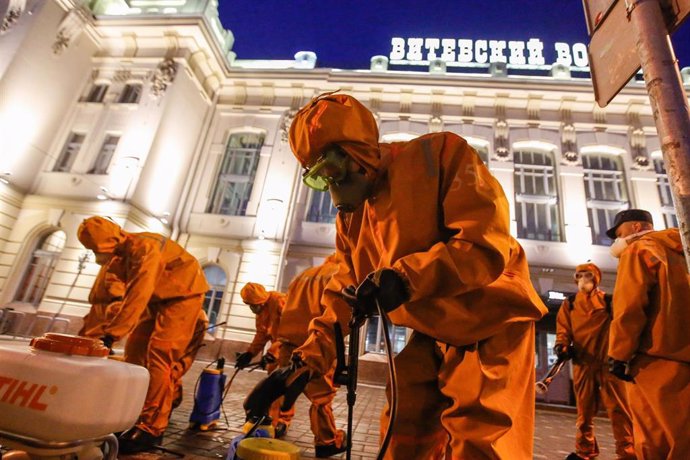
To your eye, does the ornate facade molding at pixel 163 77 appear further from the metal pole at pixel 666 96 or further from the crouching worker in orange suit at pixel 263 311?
the metal pole at pixel 666 96

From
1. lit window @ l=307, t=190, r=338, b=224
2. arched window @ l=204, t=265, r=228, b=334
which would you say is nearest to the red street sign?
lit window @ l=307, t=190, r=338, b=224

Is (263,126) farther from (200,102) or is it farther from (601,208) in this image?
(601,208)

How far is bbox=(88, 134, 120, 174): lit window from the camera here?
12.7 metres

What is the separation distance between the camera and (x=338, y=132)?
1.51 m

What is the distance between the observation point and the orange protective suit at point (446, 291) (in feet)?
3.89

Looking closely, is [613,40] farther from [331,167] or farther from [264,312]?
[264,312]

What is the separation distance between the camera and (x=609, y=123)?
13.9 metres

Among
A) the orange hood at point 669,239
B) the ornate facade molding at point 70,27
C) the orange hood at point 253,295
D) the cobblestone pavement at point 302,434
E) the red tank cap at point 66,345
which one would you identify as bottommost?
the cobblestone pavement at point 302,434

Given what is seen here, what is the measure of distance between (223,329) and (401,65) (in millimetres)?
13761

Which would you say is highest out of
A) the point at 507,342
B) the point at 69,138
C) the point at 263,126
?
the point at 263,126

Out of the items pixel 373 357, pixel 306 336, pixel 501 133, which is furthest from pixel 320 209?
pixel 306 336

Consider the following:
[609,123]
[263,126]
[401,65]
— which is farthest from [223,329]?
[609,123]

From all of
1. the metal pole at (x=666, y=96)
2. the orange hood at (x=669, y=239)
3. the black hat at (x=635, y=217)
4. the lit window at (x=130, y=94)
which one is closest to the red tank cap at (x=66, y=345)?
the metal pole at (x=666, y=96)

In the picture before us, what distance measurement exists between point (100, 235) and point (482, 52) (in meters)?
17.8
